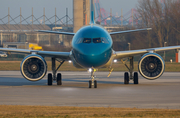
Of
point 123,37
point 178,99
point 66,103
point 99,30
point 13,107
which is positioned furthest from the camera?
point 123,37

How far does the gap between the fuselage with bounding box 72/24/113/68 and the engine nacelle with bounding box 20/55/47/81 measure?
8.29ft

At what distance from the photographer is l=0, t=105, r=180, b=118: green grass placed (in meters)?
9.32

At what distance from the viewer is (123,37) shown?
271ft

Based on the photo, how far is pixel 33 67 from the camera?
1934 centimetres

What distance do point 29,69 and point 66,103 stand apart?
767 cm

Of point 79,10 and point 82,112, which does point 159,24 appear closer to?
point 79,10

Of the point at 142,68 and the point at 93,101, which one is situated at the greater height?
the point at 142,68

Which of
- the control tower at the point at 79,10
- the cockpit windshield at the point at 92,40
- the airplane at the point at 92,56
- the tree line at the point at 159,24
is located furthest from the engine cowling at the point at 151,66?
the control tower at the point at 79,10

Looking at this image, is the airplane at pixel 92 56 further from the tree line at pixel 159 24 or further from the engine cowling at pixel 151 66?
the tree line at pixel 159 24

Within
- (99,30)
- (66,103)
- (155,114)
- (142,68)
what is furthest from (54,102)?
(142,68)

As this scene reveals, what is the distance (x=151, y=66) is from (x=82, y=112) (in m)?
10.4

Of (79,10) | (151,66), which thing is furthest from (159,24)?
(151,66)

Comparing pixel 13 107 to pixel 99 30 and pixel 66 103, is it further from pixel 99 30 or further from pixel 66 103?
pixel 99 30

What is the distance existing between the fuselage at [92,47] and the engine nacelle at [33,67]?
2526 millimetres
